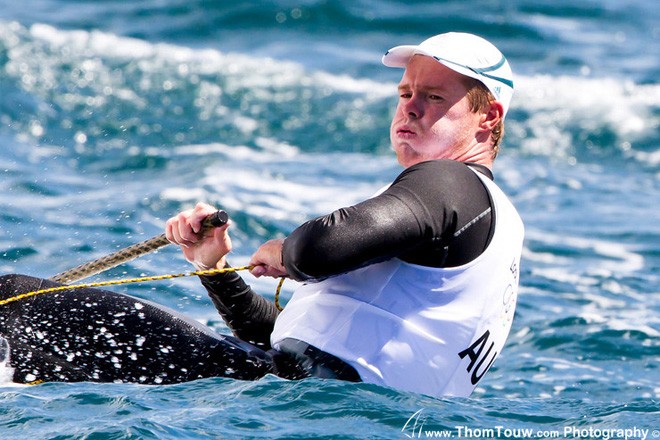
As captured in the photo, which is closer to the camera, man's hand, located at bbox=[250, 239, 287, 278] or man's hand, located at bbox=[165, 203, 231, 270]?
man's hand, located at bbox=[250, 239, 287, 278]

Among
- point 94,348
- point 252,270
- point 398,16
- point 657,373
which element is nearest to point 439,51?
point 252,270

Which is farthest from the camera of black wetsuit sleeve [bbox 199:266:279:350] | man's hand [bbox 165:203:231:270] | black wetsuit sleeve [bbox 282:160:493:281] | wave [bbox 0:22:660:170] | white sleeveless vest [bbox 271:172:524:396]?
wave [bbox 0:22:660:170]

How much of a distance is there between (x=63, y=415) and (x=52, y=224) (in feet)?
14.0

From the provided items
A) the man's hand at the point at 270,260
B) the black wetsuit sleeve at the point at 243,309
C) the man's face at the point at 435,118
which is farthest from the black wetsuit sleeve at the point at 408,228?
the black wetsuit sleeve at the point at 243,309

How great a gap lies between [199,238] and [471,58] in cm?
110

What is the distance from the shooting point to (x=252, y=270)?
12.1 ft

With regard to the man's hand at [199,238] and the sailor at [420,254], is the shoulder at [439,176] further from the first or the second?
the man's hand at [199,238]

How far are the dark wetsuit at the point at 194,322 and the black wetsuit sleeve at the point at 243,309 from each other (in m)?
0.35

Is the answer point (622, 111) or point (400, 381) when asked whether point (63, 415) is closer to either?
point (400, 381)

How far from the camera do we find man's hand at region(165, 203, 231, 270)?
148 inches

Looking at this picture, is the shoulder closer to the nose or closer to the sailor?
the sailor

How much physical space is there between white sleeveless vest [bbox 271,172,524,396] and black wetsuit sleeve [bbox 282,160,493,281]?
0.20ft

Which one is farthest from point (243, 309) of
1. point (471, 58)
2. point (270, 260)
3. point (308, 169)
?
point (308, 169)
